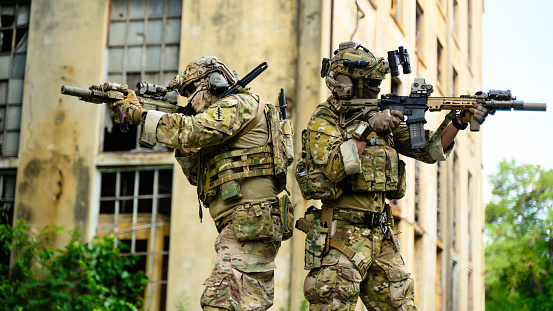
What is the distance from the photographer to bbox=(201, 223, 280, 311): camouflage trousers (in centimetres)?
648

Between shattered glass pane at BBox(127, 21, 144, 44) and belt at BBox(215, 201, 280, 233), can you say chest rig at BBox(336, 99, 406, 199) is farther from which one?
shattered glass pane at BBox(127, 21, 144, 44)

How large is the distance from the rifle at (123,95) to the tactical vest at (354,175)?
1.30 metres

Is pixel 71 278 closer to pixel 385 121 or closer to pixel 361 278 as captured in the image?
pixel 361 278

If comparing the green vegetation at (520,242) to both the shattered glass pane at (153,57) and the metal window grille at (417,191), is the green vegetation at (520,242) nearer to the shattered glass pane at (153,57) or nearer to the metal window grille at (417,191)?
the metal window grille at (417,191)

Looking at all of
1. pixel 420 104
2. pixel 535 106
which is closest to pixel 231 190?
pixel 420 104

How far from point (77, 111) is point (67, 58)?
0.89m

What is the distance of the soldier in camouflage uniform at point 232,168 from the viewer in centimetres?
655

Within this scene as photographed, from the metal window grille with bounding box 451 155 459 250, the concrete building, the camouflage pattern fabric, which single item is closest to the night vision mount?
the camouflage pattern fabric

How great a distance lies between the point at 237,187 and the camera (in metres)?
6.76

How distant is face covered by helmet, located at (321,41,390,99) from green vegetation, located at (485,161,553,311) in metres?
36.0

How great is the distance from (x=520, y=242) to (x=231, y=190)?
3837 cm

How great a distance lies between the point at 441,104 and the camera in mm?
6746

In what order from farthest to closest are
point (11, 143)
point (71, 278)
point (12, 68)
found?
point (12, 68) → point (11, 143) → point (71, 278)

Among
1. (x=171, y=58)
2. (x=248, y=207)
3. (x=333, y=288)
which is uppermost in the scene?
(x=171, y=58)
